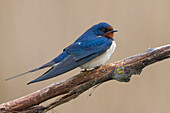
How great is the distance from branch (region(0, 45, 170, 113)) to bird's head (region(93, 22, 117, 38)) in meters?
0.27

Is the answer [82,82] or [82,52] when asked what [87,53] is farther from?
[82,82]

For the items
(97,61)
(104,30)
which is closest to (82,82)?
(97,61)

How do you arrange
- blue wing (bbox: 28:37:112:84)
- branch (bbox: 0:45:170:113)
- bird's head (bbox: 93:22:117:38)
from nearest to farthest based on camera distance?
1. branch (bbox: 0:45:170:113)
2. blue wing (bbox: 28:37:112:84)
3. bird's head (bbox: 93:22:117:38)

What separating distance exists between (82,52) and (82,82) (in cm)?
20

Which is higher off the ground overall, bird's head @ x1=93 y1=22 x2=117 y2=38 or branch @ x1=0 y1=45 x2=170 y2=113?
bird's head @ x1=93 y1=22 x2=117 y2=38

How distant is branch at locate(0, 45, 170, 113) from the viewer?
60.5 inches

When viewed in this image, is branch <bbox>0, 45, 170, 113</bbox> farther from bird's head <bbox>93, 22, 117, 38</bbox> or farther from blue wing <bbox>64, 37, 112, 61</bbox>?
bird's head <bbox>93, 22, 117, 38</bbox>

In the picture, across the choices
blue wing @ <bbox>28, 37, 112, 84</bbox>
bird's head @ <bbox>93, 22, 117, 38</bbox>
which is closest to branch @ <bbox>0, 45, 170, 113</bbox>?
blue wing @ <bbox>28, 37, 112, 84</bbox>

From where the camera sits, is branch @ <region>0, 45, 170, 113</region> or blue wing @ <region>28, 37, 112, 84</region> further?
blue wing @ <region>28, 37, 112, 84</region>

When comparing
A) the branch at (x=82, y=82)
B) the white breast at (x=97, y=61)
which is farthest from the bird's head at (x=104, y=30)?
the branch at (x=82, y=82)

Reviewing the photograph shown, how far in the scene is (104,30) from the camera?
1.90m

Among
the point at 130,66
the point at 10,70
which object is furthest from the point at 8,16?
the point at 130,66

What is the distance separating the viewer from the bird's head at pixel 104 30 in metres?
1.88

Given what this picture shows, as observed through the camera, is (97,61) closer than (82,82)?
No
